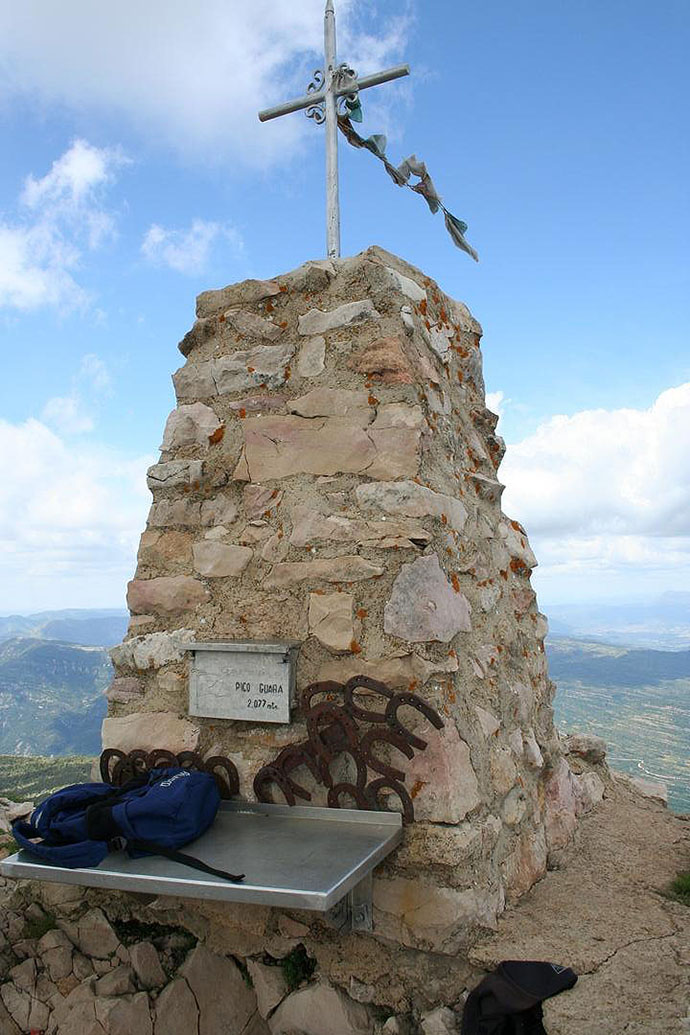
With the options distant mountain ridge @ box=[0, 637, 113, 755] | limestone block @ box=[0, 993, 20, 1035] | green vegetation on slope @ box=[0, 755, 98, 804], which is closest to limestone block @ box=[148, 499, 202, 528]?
limestone block @ box=[0, 993, 20, 1035]

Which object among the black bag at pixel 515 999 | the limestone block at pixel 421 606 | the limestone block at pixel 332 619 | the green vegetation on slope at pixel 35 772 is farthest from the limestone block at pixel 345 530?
the green vegetation on slope at pixel 35 772

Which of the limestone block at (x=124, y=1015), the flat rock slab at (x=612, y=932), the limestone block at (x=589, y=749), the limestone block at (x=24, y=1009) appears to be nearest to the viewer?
the flat rock slab at (x=612, y=932)

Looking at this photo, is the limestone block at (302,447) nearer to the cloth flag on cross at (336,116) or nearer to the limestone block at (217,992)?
the cloth flag on cross at (336,116)

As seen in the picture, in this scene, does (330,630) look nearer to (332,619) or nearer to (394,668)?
(332,619)

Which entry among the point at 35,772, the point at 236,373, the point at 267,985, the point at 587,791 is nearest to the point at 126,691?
the point at 267,985

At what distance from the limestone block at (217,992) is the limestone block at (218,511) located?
1.73 metres

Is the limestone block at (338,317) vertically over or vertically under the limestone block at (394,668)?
over

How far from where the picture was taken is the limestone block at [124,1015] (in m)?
2.54

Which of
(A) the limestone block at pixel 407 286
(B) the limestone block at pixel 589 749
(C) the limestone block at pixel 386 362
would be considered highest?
(A) the limestone block at pixel 407 286

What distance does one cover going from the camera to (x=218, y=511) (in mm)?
3092

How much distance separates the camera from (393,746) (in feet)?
8.28

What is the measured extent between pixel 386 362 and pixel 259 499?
80cm

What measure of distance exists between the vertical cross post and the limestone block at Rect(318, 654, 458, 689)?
198 cm

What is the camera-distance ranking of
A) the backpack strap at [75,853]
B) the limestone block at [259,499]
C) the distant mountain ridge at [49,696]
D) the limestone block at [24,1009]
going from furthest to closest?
Result: the distant mountain ridge at [49,696]
the limestone block at [259,499]
the limestone block at [24,1009]
the backpack strap at [75,853]
